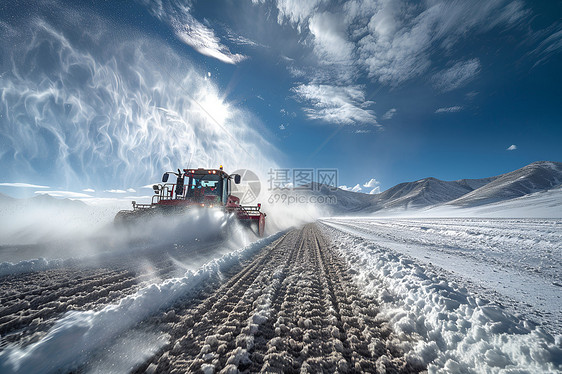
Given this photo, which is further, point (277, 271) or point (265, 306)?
point (277, 271)

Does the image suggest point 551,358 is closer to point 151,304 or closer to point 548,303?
point 548,303

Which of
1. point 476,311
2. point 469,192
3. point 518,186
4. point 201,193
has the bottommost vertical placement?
point 476,311

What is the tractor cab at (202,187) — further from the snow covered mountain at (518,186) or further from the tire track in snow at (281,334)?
the snow covered mountain at (518,186)

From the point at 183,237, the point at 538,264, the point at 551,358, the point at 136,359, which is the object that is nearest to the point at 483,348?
the point at 551,358

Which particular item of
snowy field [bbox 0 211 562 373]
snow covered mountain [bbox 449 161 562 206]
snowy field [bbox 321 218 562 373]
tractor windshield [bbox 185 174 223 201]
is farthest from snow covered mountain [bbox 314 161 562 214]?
snowy field [bbox 0 211 562 373]

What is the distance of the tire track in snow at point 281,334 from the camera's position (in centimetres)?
184

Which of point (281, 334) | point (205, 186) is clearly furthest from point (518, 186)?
point (281, 334)

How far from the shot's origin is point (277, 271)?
4.66 meters

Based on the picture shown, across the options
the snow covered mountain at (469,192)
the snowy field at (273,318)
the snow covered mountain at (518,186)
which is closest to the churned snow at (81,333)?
the snowy field at (273,318)

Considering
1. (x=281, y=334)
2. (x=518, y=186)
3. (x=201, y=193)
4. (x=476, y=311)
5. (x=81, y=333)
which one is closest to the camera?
(x=81, y=333)

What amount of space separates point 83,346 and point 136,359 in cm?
56

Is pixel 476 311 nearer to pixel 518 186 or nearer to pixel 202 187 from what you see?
pixel 202 187

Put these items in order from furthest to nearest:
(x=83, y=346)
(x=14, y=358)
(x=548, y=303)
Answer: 1. (x=548, y=303)
2. (x=83, y=346)
3. (x=14, y=358)

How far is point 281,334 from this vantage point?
230cm
